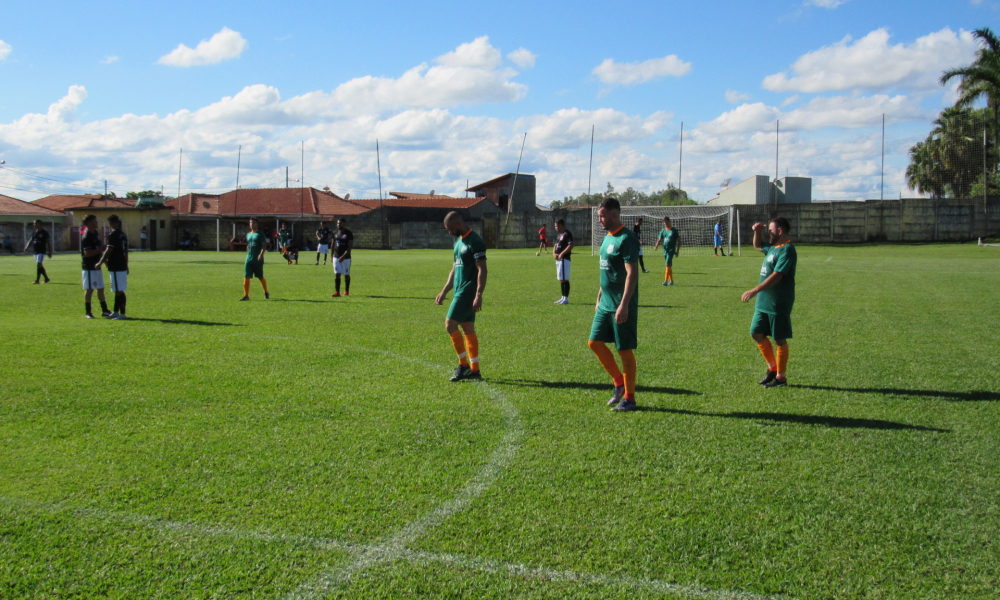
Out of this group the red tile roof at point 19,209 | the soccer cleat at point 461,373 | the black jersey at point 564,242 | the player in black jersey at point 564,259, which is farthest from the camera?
the red tile roof at point 19,209

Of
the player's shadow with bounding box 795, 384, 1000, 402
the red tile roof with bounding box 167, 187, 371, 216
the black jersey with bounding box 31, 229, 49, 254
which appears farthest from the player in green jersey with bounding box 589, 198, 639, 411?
the red tile roof with bounding box 167, 187, 371, 216

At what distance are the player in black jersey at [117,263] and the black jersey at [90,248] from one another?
0.58 ft

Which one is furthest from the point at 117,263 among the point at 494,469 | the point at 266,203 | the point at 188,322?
the point at 266,203

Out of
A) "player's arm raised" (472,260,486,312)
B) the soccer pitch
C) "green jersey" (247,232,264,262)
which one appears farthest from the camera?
"green jersey" (247,232,264,262)

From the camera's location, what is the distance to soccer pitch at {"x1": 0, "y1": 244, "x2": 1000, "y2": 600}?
141 inches

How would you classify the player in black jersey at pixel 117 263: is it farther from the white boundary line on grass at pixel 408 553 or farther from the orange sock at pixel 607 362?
the orange sock at pixel 607 362

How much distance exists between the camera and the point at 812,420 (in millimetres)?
6242

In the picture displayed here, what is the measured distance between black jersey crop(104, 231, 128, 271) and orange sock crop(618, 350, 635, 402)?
10448 millimetres

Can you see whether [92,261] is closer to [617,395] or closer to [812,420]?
[617,395]

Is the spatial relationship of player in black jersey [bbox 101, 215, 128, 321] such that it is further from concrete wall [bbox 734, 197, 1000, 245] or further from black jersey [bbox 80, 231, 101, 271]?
concrete wall [bbox 734, 197, 1000, 245]

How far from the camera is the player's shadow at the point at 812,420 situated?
5992 millimetres

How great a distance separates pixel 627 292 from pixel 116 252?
10.5 metres

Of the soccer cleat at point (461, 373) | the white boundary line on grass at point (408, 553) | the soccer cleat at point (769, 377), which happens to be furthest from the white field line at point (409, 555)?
the soccer cleat at point (769, 377)

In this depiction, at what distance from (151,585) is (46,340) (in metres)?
8.60
